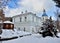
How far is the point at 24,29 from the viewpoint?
131ft

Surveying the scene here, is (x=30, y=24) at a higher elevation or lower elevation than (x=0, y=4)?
lower

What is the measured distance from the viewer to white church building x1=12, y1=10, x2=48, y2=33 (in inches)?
1542

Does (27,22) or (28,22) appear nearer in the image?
(28,22)

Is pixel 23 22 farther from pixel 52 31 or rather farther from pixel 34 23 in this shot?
pixel 52 31

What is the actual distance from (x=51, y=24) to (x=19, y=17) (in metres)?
19.9

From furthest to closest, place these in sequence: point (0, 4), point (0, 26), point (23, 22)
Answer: point (23, 22) < point (0, 26) < point (0, 4)

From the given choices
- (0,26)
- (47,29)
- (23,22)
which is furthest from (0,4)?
(23,22)

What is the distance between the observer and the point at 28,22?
39.7 meters

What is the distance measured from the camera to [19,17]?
42.1m

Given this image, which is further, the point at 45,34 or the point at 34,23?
the point at 34,23

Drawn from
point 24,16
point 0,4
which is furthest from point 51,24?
point 24,16

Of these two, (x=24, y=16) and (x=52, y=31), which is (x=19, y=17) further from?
(x=52, y=31)

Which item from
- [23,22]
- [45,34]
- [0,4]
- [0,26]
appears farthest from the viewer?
[23,22]

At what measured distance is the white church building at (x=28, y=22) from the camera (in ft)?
128
